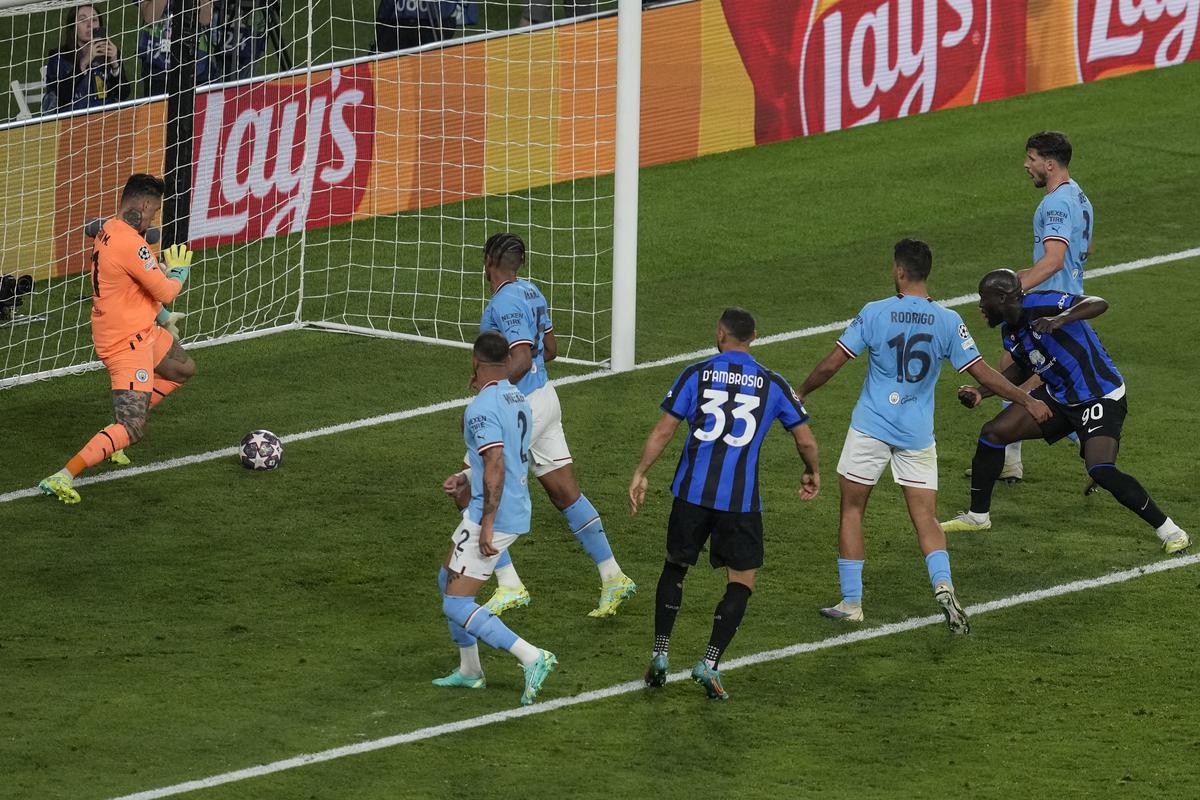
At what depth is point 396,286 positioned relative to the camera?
665 inches

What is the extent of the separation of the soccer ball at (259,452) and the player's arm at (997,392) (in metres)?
4.53

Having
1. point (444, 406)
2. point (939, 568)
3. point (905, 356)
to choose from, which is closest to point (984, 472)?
point (939, 568)

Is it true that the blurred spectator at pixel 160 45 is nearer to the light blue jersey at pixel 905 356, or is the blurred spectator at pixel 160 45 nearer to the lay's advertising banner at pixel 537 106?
the lay's advertising banner at pixel 537 106

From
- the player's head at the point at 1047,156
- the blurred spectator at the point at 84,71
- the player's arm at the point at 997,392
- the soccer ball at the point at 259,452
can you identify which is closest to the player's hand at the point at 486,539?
the player's arm at the point at 997,392

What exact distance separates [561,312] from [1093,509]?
547 centimetres

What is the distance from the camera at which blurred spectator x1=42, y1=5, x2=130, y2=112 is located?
16719 mm

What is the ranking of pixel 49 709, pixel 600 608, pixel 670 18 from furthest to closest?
pixel 670 18 → pixel 600 608 → pixel 49 709

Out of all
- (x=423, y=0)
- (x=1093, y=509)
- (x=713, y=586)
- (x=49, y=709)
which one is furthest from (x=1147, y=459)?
(x=423, y=0)

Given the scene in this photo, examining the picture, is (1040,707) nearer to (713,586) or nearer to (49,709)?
(713,586)

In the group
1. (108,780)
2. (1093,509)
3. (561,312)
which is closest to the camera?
(108,780)

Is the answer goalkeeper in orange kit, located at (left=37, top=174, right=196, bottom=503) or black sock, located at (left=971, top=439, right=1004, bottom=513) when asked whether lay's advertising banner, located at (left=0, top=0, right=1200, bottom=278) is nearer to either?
goalkeeper in orange kit, located at (left=37, top=174, right=196, bottom=503)

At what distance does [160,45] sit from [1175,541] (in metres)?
9.89

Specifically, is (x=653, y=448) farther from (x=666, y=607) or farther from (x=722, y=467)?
(x=666, y=607)

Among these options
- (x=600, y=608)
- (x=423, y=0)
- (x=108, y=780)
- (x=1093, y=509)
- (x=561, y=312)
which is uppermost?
(x=423, y=0)
